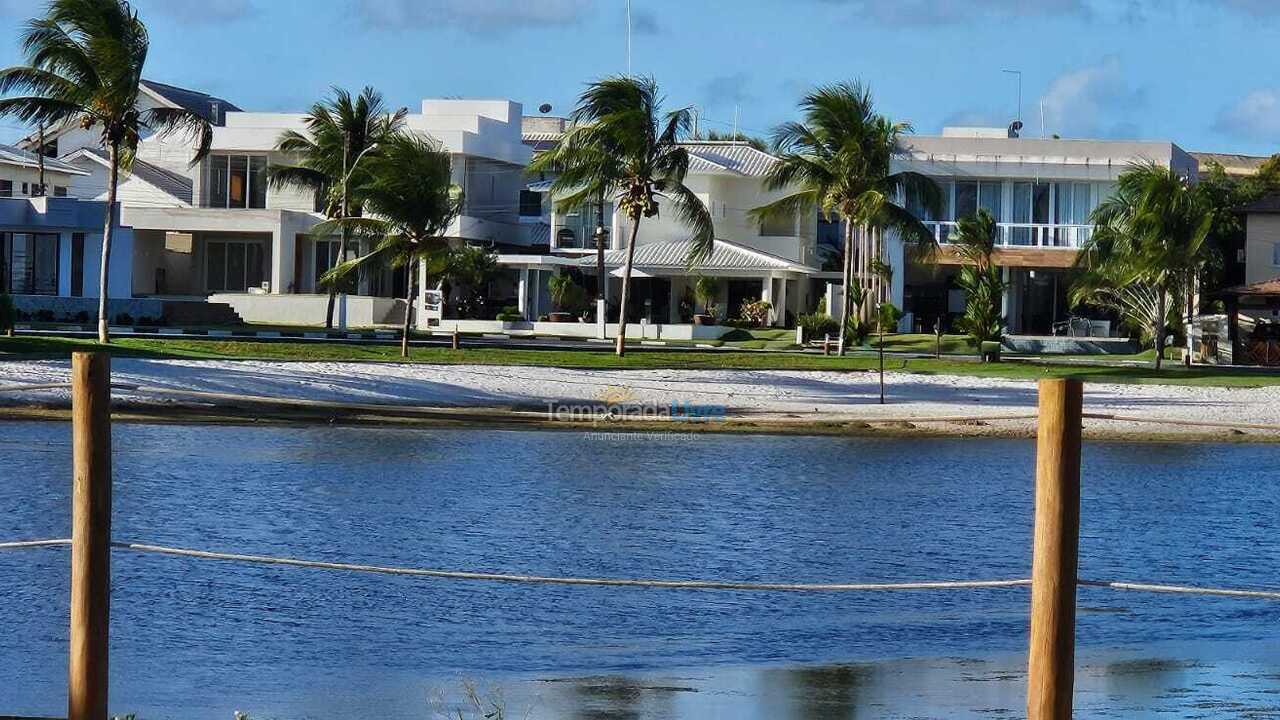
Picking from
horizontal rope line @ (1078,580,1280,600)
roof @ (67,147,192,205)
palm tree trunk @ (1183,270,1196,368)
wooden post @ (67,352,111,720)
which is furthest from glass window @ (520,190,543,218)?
wooden post @ (67,352,111,720)

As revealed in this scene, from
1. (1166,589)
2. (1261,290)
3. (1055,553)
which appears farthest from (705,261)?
(1055,553)

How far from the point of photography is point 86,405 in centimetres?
731

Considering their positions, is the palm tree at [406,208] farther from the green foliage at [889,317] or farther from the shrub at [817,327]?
the green foliage at [889,317]

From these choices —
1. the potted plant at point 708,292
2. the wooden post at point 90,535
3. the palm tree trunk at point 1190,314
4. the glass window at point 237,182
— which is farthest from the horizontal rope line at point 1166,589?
the glass window at point 237,182

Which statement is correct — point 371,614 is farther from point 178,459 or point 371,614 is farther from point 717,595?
point 178,459

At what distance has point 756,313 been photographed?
5794 centimetres

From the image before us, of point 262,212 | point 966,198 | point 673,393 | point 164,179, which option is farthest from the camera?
point 164,179

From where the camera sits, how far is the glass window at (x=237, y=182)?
64.2 metres

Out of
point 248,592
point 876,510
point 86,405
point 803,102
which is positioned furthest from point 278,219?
point 86,405

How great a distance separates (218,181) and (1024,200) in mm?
28725

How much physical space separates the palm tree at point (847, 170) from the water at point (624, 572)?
16686 mm

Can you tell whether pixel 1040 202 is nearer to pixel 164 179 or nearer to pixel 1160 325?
pixel 1160 325

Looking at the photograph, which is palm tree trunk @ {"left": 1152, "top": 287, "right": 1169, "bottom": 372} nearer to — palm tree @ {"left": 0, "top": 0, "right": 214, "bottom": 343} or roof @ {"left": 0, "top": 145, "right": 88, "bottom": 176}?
palm tree @ {"left": 0, "top": 0, "right": 214, "bottom": 343}

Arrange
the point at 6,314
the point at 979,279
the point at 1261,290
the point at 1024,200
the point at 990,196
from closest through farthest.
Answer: the point at 6,314
the point at 1261,290
the point at 979,279
the point at 1024,200
the point at 990,196
